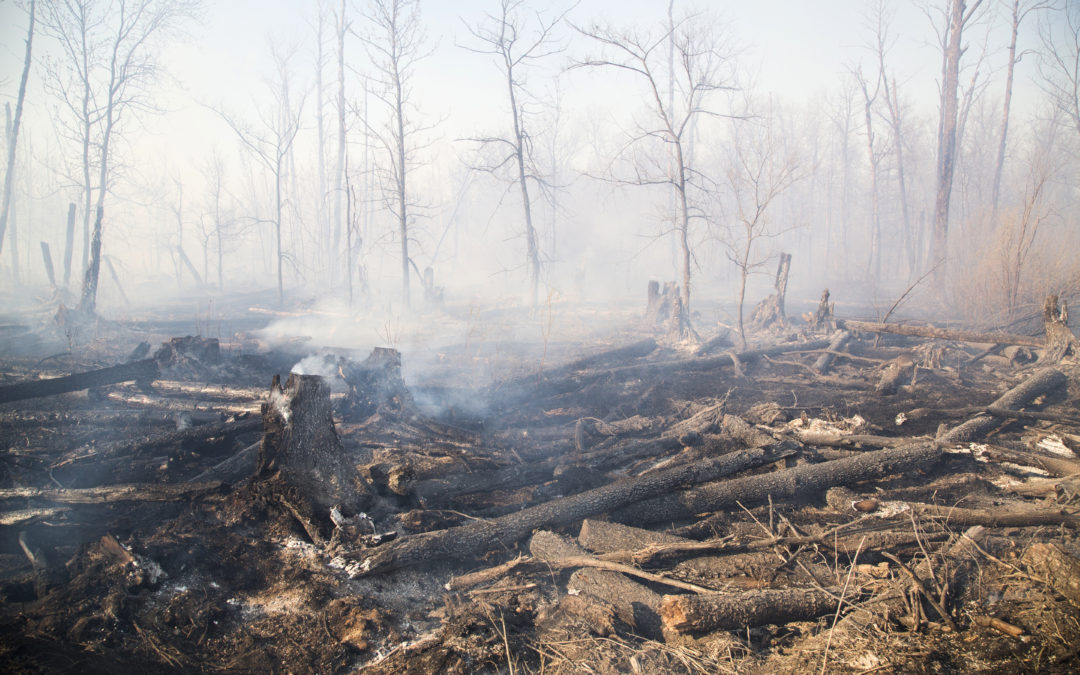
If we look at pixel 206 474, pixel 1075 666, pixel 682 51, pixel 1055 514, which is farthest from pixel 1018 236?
pixel 206 474

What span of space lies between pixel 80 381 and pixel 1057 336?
1547cm

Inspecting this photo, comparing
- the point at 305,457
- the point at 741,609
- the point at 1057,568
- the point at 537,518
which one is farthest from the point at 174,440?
the point at 1057,568

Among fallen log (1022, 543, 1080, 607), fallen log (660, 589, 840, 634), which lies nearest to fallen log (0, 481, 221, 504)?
fallen log (660, 589, 840, 634)

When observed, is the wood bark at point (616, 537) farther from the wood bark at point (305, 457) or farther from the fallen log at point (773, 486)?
the wood bark at point (305, 457)

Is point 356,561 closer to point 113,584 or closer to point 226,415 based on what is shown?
point 113,584

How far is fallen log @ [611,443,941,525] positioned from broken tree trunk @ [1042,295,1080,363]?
19.5 feet

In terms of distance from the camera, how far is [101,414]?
21.2 feet

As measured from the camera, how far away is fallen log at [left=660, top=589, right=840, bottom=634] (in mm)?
2801

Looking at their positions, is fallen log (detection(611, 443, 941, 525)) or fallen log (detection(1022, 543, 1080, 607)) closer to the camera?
fallen log (detection(1022, 543, 1080, 607))

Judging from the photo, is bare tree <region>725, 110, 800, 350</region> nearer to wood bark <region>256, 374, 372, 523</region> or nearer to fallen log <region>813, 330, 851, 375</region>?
fallen log <region>813, 330, 851, 375</region>

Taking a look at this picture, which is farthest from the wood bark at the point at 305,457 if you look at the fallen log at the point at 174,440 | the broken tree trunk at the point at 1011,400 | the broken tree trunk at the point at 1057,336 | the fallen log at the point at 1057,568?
the broken tree trunk at the point at 1057,336

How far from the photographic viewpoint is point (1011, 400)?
6328 millimetres

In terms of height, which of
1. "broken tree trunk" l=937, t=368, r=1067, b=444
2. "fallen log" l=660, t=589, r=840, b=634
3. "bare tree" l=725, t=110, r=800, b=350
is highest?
"bare tree" l=725, t=110, r=800, b=350

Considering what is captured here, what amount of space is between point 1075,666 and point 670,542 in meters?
2.07
